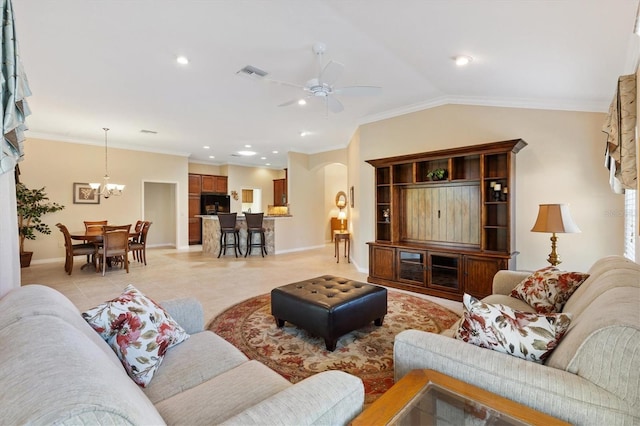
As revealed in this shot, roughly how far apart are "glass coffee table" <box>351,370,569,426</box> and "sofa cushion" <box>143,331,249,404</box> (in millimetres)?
835

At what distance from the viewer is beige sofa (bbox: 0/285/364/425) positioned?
66 centimetres

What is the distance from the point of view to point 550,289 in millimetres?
2307

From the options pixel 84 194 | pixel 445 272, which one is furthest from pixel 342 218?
pixel 84 194

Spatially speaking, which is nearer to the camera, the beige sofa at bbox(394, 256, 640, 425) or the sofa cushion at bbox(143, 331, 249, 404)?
the beige sofa at bbox(394, 256, 640, 425)

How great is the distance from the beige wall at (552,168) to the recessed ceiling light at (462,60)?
4.23 feet

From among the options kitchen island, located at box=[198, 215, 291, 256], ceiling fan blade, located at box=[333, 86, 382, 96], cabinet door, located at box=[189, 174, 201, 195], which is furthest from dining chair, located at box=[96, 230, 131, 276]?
ceiling fan blade, located at box=[333, 86, 382, 96]

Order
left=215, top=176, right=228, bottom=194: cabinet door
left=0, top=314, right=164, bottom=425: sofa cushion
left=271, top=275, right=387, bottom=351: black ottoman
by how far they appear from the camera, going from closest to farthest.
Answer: left=0, top=314, right=164, bottom=425: sofa cushion < left=271, top=275, right=387, bottom=351: black ottoman < left=215, top=176, right=228, bottom=194: cabinet door

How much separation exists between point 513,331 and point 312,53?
314 cm

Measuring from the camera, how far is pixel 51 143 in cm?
686

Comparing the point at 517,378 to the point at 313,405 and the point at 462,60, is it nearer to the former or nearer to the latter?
the point at 313,405

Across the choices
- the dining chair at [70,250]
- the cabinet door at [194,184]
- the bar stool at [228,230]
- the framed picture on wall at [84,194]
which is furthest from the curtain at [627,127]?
the cabinet door at [194,184]

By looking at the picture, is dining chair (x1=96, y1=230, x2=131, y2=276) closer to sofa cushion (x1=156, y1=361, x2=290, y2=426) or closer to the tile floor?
the tile floor

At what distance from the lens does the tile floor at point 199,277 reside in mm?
4266

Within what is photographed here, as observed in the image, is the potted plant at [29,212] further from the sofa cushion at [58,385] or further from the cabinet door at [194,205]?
the sofa cushion at [58,385]
